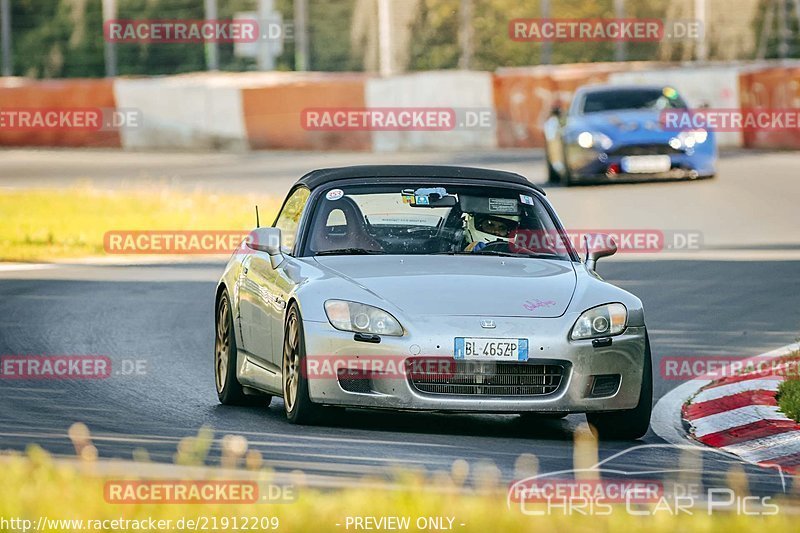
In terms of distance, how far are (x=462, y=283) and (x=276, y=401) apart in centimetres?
216

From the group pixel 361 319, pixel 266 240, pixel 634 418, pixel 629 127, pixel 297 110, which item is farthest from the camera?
pixel 297 110

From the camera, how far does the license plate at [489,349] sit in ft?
29.3

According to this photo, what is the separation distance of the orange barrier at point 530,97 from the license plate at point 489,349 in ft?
87.5

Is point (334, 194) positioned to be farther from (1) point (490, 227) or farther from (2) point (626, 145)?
(2) point (626, 145)

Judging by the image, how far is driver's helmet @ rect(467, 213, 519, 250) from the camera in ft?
33.9

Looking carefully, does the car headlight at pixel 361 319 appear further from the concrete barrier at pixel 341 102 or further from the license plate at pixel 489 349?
the concrete barrier at pixel 341 102

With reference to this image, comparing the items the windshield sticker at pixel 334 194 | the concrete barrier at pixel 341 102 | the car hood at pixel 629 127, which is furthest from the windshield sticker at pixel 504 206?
the concrete barrier at pixel 341 102

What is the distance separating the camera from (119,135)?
37.3 metres

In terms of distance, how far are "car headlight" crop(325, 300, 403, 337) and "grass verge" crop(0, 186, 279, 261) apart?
1136cm

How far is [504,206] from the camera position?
1041cm

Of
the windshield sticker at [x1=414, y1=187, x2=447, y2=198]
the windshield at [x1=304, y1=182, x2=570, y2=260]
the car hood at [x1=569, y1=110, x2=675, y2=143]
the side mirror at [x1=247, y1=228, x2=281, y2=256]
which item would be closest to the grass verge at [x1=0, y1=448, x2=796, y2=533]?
the side mirror at [x1=247, y1=228, x2=281, y2=256]

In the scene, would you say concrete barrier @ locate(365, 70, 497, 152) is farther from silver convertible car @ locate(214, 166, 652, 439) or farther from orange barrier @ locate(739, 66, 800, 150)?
silver convertible car @ locate(214, 166, 652, 439)

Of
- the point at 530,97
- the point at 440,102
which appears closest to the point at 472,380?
the point at 530,97

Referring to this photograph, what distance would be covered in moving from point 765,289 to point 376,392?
7768 millimetres
